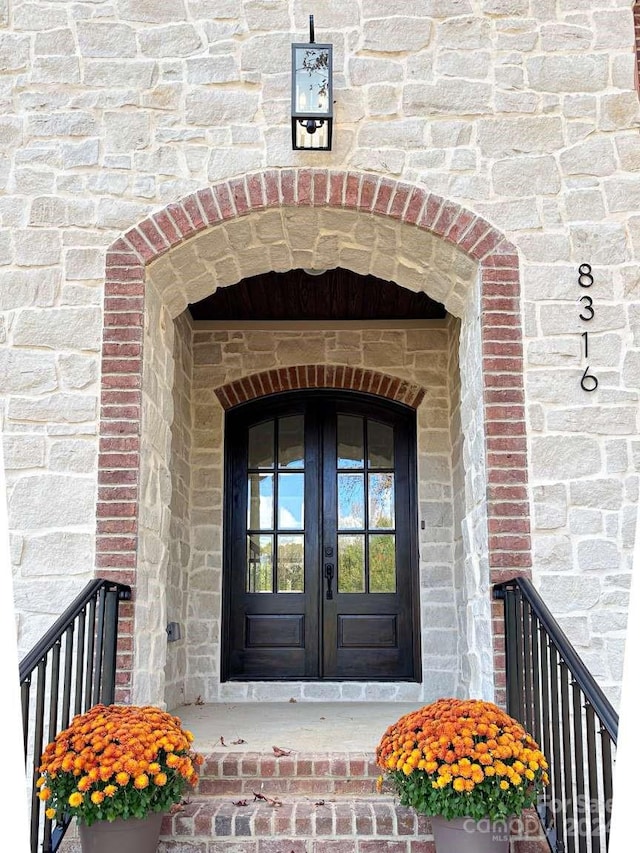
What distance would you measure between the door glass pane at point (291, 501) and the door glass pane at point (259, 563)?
0.56ft

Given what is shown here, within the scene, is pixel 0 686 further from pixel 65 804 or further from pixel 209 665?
pixel 209 665

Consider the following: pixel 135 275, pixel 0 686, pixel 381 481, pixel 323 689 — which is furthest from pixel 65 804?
pixel 381 481

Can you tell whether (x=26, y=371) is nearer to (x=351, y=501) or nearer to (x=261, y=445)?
(x=261, y=445)

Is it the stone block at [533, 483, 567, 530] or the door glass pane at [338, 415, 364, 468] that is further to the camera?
the door glass pane at [338, 415, 364, 468]

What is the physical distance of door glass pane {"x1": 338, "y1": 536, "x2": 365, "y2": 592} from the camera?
5.81 meters

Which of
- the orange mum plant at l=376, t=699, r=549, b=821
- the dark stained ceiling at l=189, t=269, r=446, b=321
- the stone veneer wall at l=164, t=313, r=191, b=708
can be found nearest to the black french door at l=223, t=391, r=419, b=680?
the stone veneer wall at l=164, t=313, r=191, b=708

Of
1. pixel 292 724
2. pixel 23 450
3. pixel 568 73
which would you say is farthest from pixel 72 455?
pixel 568 73

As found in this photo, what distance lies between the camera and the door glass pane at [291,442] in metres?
5.99

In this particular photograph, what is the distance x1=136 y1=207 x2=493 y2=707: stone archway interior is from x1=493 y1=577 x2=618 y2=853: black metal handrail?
0.36 metres

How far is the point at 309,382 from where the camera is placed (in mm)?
5922

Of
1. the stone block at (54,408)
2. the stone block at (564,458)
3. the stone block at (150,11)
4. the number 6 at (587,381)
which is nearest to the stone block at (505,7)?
the stone block at (150,11)

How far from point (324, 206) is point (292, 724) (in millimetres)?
2759

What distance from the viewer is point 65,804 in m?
2.62

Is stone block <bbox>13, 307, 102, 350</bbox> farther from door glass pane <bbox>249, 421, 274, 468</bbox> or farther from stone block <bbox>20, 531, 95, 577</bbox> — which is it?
door glass pane <bbox>249, 421, 274, 468</bbox>
